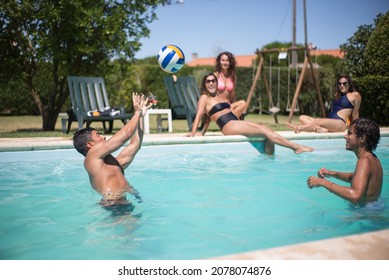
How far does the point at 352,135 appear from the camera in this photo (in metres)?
3.00

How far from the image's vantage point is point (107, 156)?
139 inches

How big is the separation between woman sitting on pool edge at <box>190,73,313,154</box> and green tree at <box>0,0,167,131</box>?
353 centimetres

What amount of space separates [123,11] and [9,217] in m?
6.70

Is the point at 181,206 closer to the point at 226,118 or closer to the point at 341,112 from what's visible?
the point at 226,118

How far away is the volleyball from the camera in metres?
5.99

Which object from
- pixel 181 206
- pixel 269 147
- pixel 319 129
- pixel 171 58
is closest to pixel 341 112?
pixel 319 129

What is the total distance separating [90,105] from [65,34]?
1.75m

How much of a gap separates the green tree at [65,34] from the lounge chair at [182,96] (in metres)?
1.23

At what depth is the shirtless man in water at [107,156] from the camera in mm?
3320

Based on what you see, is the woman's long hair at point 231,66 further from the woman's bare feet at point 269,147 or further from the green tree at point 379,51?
the green tree at point 379,51

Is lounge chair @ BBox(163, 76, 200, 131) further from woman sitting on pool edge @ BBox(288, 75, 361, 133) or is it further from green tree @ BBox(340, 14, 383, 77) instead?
green tree @ BBox(340, 14, 383, 77)

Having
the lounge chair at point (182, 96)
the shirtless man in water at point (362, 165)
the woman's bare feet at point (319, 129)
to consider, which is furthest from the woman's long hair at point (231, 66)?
the shirtless man in water at point (362, 165)

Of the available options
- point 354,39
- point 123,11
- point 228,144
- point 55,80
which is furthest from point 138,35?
point 354,39
